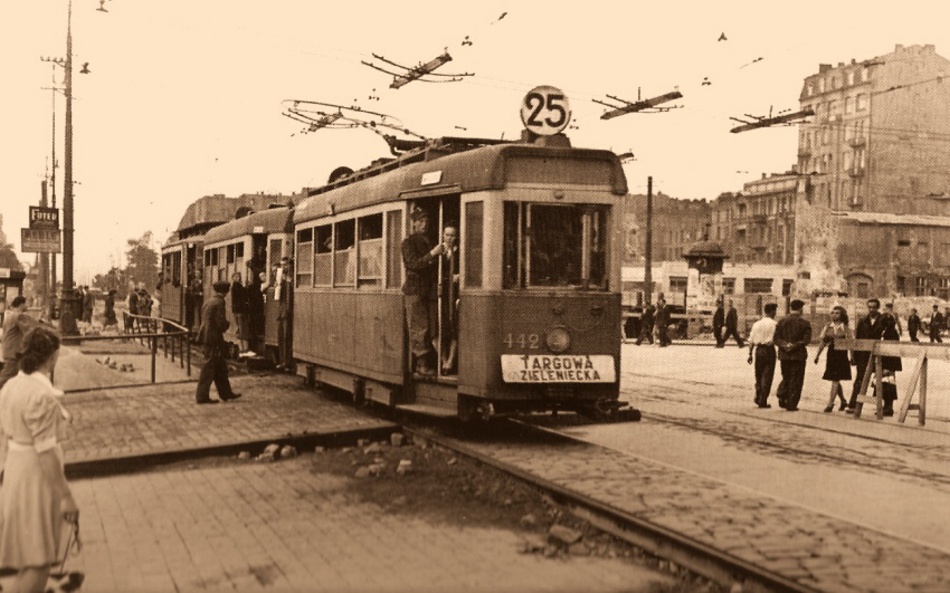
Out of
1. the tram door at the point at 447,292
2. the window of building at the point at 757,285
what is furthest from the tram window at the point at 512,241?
the window of building at the point at 757,285

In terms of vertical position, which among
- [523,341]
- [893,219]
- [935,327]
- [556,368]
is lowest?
[935,327]

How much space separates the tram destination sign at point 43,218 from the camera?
89.0ft

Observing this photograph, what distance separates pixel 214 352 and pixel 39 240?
44.6 ft

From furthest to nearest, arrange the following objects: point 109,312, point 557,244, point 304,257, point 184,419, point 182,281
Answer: point 109,312 → point 182,281 → point 304,257 → point 184,419 → point 557,244

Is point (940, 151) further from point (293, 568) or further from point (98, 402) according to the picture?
point (293, 568)

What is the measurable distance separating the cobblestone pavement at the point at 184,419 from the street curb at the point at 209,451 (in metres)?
0.04

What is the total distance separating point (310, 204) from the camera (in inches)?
645

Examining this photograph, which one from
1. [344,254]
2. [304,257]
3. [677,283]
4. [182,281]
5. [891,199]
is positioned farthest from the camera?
[891,199]

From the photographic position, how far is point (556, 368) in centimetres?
1098

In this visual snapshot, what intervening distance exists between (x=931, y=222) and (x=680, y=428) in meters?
72.9

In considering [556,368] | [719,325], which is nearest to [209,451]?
[556,368]

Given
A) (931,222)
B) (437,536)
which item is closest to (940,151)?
(931,222)

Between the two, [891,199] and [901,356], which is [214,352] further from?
[891,199]

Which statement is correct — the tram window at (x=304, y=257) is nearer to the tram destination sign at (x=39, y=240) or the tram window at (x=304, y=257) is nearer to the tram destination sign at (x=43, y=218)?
the tram destination sign at (x=39, y=240)
